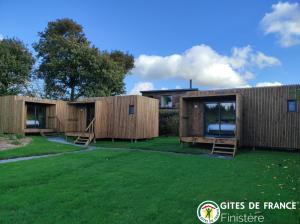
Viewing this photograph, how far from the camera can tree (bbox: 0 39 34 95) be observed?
27.4m

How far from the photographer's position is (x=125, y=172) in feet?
A: 25.8

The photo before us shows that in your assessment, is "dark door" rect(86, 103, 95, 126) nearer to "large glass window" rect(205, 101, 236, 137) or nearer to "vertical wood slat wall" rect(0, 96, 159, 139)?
"vertical wood slat wall" rect(0, 96, 159, 139)

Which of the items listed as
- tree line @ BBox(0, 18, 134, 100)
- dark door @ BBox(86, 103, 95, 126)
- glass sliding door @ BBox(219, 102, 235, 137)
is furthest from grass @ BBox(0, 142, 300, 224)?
tree line @ BBox(0, 18, 134, 100)

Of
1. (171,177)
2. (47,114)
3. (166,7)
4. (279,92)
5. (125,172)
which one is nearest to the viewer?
(171,177)

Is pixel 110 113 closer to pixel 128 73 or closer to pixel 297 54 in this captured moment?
pixel 297 54

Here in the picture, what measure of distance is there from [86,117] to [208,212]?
17045 millimetres

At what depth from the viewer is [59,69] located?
29.7 meters

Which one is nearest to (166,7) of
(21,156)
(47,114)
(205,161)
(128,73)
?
(205,161)

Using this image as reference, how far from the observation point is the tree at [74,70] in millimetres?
29047

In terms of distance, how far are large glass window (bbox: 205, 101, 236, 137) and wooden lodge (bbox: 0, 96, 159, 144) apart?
4.75m

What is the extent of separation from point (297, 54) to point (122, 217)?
12395 millimetres

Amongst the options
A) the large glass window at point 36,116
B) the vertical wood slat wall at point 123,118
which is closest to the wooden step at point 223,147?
the vertical wood slat wall at point 123,118

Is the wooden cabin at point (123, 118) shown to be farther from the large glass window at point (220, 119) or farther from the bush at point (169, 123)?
the large glass window at point (220, 119)

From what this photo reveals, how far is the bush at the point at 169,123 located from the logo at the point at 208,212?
1725cm
